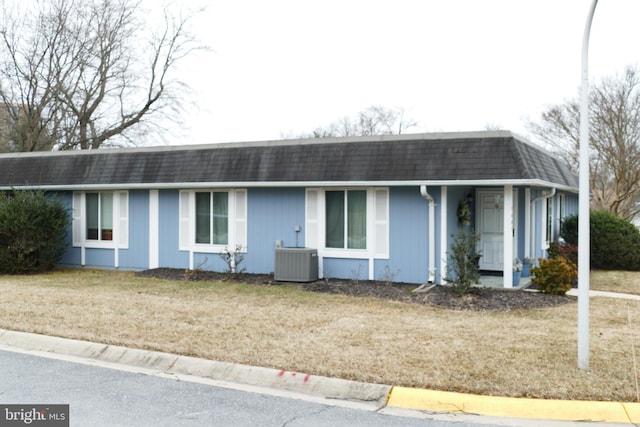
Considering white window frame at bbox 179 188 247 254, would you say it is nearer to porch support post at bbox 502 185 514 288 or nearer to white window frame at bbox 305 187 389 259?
white window frame at bbox 305 187 389 259

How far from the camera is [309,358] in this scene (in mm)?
7316

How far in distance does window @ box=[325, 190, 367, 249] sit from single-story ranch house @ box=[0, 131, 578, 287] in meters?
0.02

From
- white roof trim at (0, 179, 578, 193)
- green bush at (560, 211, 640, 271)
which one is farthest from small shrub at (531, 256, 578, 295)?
green bush at (560, 211, 640, 271)

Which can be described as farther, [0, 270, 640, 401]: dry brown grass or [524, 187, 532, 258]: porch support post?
[524, 187, 532, 258]: porch support post

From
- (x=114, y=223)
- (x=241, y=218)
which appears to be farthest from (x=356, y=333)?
(x=114, y=223)

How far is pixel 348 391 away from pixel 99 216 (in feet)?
43.8

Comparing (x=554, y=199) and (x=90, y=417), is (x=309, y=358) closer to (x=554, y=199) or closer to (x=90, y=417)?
(x=90, y=417)

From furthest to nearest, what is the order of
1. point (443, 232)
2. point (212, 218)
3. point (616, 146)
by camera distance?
1. point (616, 146)
2. point (212, 218)
3. point (443, 232)

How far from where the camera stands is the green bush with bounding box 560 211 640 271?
1886cm

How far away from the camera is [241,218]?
15766mm

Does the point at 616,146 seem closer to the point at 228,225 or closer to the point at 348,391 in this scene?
the point at 228,225

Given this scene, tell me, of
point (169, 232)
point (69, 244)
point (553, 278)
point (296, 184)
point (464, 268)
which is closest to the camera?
point (464, 268)

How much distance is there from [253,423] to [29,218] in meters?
13.1

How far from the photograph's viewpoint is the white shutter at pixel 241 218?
15719mm
